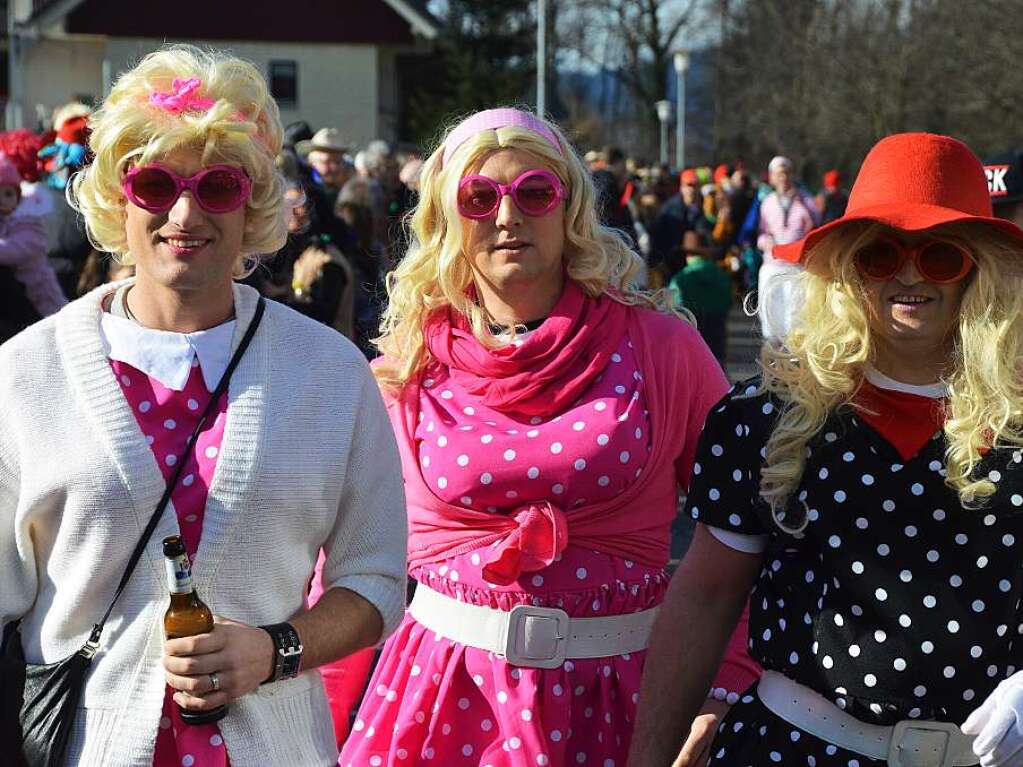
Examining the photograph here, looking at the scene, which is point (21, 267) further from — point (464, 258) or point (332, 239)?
point (464, 258)

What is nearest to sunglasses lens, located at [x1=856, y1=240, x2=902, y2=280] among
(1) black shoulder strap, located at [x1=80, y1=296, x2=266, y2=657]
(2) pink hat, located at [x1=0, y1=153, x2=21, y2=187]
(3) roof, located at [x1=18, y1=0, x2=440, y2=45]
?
(1) black shoulder strap, located at [x1=80, y1=296, x2=266, y2=657]

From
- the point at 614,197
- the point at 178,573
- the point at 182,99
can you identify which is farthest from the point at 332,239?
the point at 178,573

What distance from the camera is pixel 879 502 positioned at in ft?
9.23

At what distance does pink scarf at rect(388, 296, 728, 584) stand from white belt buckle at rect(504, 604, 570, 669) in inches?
3.6

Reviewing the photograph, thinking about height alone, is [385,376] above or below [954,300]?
below

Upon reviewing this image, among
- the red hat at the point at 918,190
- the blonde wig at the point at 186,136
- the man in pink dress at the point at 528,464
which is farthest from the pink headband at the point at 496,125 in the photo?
the red hat at the point at 918,190

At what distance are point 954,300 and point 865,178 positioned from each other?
29 centimetres

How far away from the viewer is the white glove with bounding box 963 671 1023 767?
261 cm

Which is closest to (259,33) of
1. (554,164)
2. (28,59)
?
(28,59)

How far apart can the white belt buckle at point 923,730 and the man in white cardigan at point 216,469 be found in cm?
89

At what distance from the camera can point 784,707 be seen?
9.45 ft

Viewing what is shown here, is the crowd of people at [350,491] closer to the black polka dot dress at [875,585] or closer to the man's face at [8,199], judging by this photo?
the black polka dot dress at [875,585]

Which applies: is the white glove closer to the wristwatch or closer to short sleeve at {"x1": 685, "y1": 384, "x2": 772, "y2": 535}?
short sleeve at {"x1": 685, "y1": 384, "x2": 772, "y2": 535}

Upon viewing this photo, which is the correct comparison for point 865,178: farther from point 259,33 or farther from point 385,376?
point 259,33
